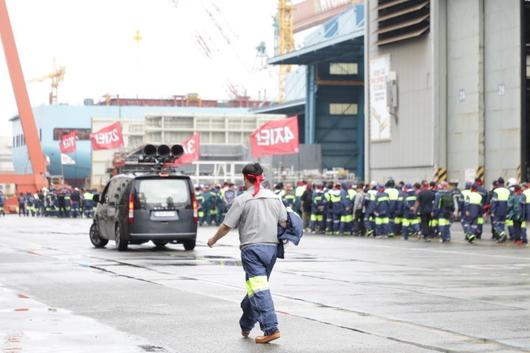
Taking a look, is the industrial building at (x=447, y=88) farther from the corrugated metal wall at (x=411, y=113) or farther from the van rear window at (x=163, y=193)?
the van rear window at (x=163, y=193)

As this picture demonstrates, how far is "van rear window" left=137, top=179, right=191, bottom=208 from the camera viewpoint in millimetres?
25736

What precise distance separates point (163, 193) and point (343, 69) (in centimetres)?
5929

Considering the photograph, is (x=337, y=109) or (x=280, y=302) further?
(x=337, y=109)

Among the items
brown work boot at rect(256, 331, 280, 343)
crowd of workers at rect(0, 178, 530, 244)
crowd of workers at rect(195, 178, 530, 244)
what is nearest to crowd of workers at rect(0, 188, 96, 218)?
crowd of workers at rect(0, 178, 530, 244)

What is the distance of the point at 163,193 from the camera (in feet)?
85.1

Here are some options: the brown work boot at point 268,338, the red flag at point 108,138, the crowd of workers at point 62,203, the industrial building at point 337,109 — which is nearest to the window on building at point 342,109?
the industrial building at point 337,109

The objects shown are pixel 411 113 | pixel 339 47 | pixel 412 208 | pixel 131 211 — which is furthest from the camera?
pixel 339 47

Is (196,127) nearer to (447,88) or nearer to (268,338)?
(447,88)

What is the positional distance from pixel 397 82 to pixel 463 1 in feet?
18.9

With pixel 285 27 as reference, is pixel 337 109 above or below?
below

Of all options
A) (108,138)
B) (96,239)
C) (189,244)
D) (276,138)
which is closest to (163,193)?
(189,244)

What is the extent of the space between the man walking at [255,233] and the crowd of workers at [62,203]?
166 feet

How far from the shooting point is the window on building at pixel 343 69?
83.4m

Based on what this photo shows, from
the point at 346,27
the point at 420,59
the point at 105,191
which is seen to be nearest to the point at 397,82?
the point at 420,59
